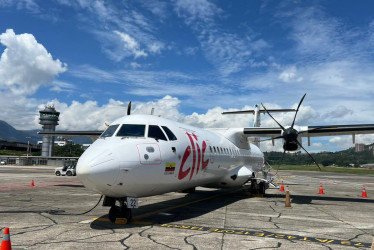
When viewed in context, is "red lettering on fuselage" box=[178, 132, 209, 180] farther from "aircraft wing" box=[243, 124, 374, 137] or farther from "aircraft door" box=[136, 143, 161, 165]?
"aircraft wing" box=[243, 124, 374, 137]

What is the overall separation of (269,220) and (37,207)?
8.28 metres

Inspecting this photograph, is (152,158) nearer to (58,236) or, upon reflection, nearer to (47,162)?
(58,236)

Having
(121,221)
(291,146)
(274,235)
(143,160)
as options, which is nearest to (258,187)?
(291,146)

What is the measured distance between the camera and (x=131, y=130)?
869 centimetres

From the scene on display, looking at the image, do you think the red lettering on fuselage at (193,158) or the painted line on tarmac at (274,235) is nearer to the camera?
the painted line on tarmac at (274,235)

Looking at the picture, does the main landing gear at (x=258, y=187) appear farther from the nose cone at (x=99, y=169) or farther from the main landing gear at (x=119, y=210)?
the nose cone at (x=99, y=169)

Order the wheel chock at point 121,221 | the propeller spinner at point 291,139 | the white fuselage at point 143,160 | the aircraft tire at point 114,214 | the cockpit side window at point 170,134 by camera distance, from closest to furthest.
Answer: the white fuselage at point 143,160, the wheel chock at point 121,221, the aircraft tire at point 114,214, the cockpit side window at point 170,134, the propeller spinner at point 291,139

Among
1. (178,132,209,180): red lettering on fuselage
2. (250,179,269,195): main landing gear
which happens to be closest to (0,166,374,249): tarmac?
(178,132,209,180): red lettering on fuselage

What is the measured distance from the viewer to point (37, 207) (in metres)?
11.5

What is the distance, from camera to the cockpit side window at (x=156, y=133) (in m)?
8.84

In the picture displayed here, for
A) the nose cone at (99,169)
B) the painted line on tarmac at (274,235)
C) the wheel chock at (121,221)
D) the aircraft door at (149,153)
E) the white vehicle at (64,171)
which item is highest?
the aircraft door at (149,153)

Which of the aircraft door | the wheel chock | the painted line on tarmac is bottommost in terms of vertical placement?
the painted line on tarmac

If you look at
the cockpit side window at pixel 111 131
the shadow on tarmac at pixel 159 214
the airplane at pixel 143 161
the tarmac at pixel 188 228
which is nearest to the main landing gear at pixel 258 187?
the airplane at pixel 143 161

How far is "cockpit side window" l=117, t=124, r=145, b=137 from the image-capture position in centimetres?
852
